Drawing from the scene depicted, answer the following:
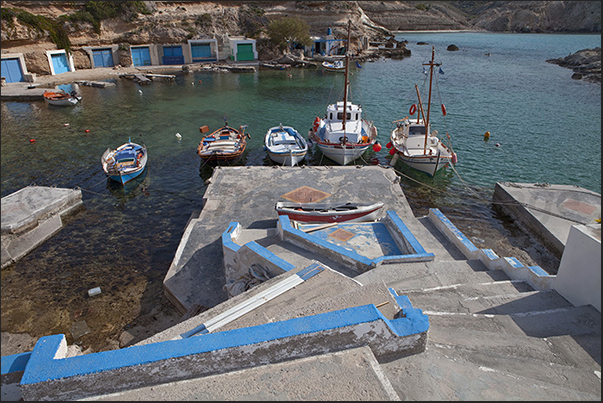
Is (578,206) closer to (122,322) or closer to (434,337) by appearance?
(434,337)

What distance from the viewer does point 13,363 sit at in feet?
15.3

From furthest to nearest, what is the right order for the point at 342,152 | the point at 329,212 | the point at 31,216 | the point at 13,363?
the point at 342,152
the point at 31,216
the point at 329,212
the point at 13,363

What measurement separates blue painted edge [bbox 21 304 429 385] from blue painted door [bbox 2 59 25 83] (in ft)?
167

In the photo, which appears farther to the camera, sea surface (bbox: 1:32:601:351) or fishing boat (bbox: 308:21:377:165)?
fishing boat (bbox: 308:21:377:165)

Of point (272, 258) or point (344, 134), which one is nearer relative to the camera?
point (272, 258)

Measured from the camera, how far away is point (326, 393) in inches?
173

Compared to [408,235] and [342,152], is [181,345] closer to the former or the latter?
[408,235]

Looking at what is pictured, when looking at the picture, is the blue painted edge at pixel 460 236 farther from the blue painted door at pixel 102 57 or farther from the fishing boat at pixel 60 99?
the blue painted door at pixel 102 57

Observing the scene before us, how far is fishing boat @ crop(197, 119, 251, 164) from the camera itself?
21938 mm

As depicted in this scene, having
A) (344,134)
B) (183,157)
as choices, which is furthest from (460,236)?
(183,157)

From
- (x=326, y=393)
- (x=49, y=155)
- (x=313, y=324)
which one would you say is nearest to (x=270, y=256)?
(x=313, y=324)

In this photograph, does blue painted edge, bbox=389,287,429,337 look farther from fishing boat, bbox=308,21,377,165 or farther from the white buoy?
fishing boat, bbox=308,21,377,165

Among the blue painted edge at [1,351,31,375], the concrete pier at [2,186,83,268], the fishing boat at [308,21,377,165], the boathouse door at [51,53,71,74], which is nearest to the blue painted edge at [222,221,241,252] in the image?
the blue painted edge at [1,351,31,375]

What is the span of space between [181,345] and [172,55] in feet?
202
